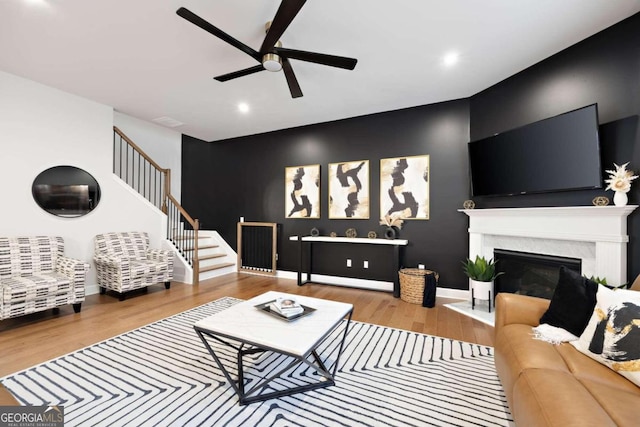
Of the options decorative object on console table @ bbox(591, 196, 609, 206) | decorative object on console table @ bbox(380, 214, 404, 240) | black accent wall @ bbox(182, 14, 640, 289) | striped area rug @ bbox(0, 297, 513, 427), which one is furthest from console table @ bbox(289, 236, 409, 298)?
decorative object on console table @ bbox(591, 196, 609, 206)

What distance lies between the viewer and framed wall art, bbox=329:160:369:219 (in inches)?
179

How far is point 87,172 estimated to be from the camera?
406cm

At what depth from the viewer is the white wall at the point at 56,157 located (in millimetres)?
3375

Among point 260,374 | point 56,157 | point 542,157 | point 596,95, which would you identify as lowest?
point 260,374

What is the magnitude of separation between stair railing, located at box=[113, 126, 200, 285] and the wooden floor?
0.88 meters

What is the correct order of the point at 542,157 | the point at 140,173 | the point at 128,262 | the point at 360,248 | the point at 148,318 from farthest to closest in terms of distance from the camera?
1. the point at 140,173
2. the point at 360,248
3. the point at 128,262
4. the point at 148,318
5. the point at 542,157

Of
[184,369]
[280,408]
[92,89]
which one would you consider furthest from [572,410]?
[92,89]

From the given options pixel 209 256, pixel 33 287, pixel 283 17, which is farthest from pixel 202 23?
pixel 209 256

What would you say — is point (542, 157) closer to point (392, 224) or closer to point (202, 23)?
point (392, 224)

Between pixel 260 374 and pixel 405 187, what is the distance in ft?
10.7

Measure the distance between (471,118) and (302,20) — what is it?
2712 mm

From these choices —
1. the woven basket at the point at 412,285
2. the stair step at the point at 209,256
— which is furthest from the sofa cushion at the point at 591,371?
the stair step at the point at 209,256

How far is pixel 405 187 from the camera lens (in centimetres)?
425

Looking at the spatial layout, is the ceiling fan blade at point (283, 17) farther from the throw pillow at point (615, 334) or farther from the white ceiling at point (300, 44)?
the throw pillow at point (615, 334)
